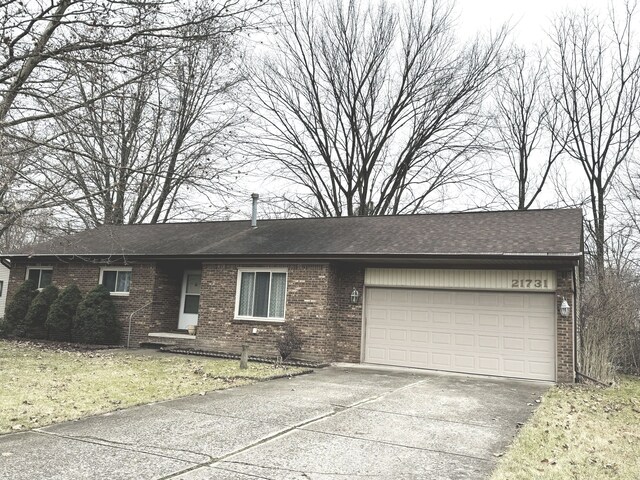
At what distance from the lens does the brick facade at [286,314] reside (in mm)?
12977

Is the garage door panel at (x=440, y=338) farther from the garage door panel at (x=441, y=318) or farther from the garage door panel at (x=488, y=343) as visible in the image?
the garage door panel at (x=488, y=343)

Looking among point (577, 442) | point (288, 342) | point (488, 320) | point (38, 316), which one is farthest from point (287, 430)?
point (38, 316)

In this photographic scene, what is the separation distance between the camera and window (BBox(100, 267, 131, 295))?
53.6 ft

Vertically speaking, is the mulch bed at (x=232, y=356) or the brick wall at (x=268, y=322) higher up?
the brick wall at (x=268, y=322)

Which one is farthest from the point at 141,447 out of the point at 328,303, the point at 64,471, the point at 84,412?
the point at 328,303

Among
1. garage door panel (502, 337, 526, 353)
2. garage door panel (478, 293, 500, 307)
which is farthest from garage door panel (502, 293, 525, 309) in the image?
garage door panel (502, 337, 526, 353)

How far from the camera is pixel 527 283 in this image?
11562 millimetres

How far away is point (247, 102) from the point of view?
81.5 ft

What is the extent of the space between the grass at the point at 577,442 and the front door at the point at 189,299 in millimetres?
10578

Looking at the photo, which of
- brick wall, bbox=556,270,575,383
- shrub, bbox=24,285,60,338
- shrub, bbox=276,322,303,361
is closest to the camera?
brick wall, bbox=556,270,575,383

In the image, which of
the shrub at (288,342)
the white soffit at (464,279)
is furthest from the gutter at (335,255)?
the shrub at (288,342)

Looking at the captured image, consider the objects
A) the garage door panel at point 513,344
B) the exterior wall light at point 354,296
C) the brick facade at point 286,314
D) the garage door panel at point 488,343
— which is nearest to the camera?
the garage door panel at point 513,344

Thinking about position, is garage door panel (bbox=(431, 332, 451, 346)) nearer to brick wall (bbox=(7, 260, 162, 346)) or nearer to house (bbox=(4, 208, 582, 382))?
house (bbox=(4, 208, 582, 382))

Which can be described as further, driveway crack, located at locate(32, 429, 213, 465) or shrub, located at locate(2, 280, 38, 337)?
shrub, located at locate(2, 280, 38, 337)
